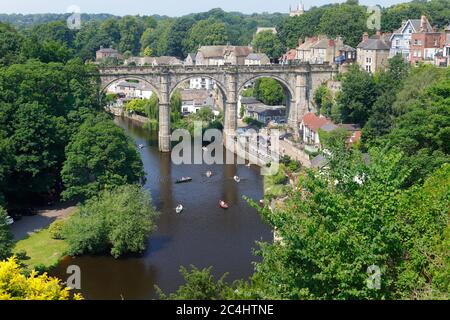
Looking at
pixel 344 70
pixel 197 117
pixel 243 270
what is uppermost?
pixel 344 70

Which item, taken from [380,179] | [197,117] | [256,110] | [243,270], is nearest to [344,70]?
[256,110]

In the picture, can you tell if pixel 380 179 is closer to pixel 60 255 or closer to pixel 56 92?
pixel 60 255

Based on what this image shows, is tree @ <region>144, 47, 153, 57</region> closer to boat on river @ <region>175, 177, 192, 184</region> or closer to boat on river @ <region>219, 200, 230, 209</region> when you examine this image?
boat on river @ <region>175, 177, 192, 184</region>

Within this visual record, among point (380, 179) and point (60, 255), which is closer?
point (380, 179)

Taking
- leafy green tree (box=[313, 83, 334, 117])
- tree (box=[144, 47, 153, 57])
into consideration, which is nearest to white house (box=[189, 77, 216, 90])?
leafy green tree (box=[313, 83, 334, 117])

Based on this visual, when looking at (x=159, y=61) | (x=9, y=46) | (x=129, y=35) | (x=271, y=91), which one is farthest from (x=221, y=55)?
(x=9, y=46)

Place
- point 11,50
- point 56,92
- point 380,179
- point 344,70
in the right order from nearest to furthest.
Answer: point 380,179
point 56,92
point 11,50
point 344,70

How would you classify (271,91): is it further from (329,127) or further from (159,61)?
(159,61)
